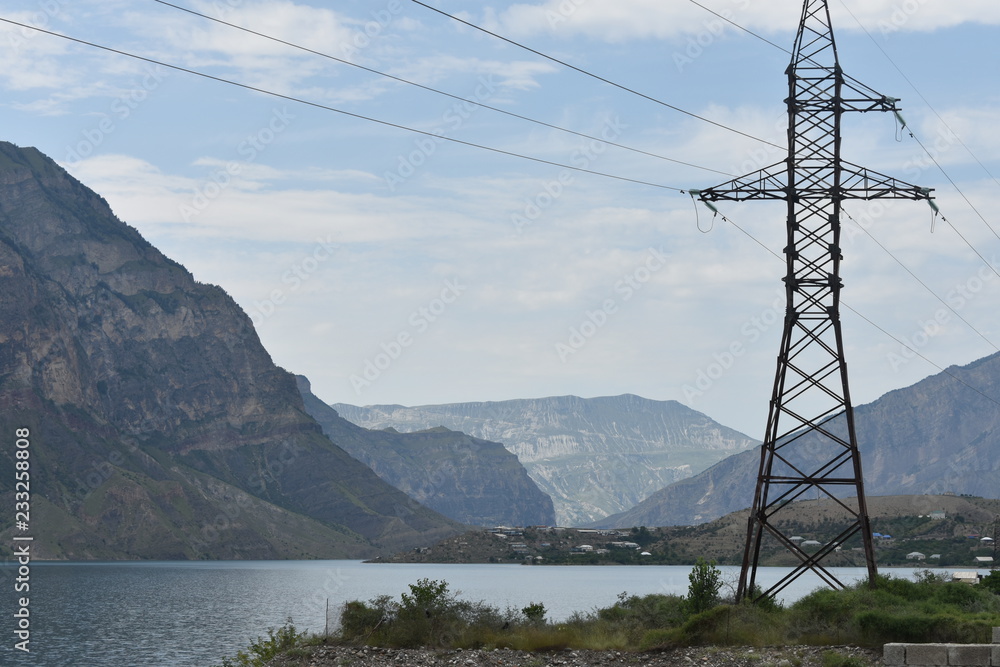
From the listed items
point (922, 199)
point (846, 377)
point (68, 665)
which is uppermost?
point (922, 199)

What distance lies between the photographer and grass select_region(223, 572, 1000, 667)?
34.3 m

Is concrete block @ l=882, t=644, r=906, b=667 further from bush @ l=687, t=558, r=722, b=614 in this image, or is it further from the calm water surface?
the calm water surface

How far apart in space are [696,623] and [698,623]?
0.25ft

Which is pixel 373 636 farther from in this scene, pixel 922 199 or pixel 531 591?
pixel 531 591

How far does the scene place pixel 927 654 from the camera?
2812 centimetres

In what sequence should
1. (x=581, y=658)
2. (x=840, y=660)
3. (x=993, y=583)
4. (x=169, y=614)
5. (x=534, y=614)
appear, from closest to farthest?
(x=840, y=660)
(x=581, y=658)
(x=534, y=614)
(x=993, y=583)
(x=169, y=614)

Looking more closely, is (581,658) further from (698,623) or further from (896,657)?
(896,657)

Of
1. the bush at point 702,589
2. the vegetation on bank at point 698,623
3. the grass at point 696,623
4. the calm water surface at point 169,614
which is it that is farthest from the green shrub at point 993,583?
the bush at point 702,589

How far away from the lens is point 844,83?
139 feet

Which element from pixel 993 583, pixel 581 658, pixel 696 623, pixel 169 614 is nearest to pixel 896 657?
pixel 696 623

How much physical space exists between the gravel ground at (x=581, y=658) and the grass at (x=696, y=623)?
0.78 metres

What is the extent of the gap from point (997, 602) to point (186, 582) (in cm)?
17099

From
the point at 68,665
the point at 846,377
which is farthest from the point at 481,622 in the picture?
the point at 68,665

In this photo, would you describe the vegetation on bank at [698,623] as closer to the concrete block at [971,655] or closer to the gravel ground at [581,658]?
the gravel ground at [581,658]
